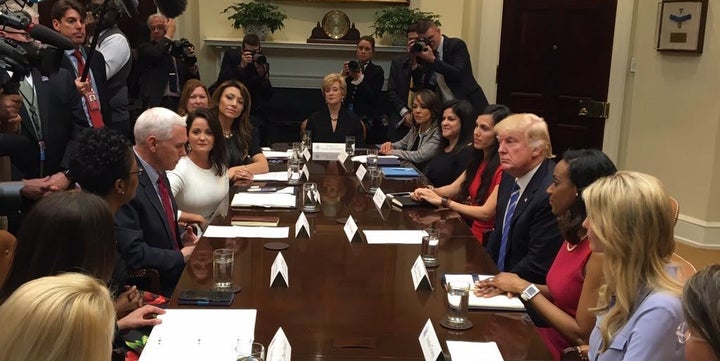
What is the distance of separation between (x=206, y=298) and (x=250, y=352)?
468 millimetres

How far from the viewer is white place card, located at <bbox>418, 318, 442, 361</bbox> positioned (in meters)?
1.57

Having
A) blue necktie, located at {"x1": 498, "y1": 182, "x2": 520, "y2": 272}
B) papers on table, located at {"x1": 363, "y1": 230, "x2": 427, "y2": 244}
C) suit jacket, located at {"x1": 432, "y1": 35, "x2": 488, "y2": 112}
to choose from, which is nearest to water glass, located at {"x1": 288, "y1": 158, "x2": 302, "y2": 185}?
papers on table, located at {"x1": 363, "y1": 230, "x2": 427, "y2": 244}

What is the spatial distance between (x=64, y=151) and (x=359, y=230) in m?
1.73

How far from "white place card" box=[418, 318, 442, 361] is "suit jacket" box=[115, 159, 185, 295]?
1.18m

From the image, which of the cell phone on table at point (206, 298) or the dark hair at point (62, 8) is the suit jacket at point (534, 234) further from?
the dark hair at point (62, 8)

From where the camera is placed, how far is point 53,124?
135 inches

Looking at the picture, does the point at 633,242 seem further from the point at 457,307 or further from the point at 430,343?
the point at 430,343

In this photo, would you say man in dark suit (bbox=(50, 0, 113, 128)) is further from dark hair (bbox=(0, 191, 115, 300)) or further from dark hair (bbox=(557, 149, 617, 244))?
dark hair (bbox=(557, 149, 617, 244))

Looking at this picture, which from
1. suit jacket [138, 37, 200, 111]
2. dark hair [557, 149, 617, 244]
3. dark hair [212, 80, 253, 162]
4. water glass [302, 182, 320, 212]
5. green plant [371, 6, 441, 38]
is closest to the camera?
dark hair [557, 149, 617, 244]

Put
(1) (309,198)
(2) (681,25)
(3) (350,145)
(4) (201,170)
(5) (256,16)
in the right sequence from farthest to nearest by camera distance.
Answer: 1. (5) (256,16)
2. (2) (681,25)
3. (3) (350,145)
4. (4) (201,170)
5. (1) (309,198)

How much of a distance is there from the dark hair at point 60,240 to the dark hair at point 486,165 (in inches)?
90.8

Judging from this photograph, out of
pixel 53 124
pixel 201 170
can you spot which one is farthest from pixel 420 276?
pixel 53 124

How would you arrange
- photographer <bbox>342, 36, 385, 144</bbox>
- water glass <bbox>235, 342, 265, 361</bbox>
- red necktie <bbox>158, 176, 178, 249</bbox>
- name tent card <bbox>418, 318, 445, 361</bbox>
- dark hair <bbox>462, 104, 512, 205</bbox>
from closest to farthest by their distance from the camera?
1. water glass <bbox>235, 342, 265, 361</bbox>
2. name tent card <bbox>418, 318, 445, 361</bbox>
3. red necktie <bbox>158, 176, 178, 249</bbox>
4. dark hair <bbox>462, 104, 512, 205</bbox>
5. photographer <bbox>342, 36, 385, 144</bbox>

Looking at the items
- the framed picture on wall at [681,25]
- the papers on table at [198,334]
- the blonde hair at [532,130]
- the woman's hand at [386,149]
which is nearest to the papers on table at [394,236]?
the blonde hair at [532,130]
